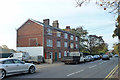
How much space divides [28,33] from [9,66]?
2381 cm

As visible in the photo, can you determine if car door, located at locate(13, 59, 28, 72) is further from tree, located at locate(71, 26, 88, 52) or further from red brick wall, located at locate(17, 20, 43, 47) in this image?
tree, located at locate(71, 26, 88, 52)

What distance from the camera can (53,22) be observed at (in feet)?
135

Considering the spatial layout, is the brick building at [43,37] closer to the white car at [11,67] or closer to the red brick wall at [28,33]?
the red brick wall at [28,33]

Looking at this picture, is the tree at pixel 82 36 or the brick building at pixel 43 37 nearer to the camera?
the brick building at pixel 43 37

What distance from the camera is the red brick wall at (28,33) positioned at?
1289 inches

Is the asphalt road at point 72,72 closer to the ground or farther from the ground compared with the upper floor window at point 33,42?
closer to the ground

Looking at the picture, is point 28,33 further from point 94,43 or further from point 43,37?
point 94,43

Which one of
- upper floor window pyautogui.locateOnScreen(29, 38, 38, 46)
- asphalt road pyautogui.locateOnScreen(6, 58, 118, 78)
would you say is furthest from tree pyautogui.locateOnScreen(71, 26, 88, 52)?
asphalt road pyautogui.locateOnScreen(6, 58, 118, 78)

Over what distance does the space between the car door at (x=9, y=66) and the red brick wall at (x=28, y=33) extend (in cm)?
2076

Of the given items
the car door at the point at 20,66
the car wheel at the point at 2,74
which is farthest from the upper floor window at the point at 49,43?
the car wheel at the point at 2,74

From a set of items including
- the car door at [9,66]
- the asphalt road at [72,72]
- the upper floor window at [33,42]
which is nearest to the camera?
the car door at [9,66]

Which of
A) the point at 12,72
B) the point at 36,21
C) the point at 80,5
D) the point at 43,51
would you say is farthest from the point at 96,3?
the point at 36,21

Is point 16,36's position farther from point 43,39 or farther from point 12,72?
point 12,72

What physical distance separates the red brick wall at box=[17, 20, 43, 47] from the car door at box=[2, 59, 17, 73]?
20.8 metres
